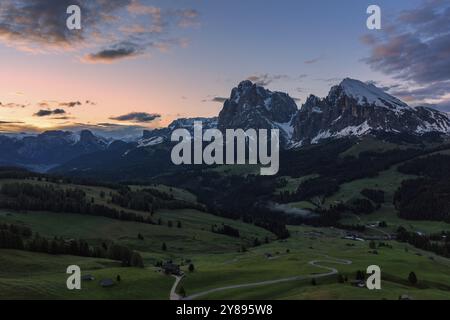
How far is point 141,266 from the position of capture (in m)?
183

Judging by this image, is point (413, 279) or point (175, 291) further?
point (413, 279)

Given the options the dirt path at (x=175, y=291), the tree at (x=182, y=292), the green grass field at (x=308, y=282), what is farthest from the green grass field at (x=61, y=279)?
the green grass field at (x=308, y=282)

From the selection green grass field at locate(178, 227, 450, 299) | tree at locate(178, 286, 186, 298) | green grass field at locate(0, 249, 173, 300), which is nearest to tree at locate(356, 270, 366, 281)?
green grass field at locate(178, 227, 450, 299)

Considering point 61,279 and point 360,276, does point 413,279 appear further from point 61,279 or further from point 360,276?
→ point 61,279

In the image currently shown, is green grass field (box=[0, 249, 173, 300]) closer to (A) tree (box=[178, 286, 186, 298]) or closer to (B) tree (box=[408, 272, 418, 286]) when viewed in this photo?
(A) tree (box=[178, 286, 186, 298])

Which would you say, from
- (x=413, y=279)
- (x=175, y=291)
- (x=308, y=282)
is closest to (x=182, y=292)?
(x=175, y=291)

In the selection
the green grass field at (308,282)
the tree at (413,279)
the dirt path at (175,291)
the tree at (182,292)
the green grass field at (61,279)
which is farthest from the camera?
the tree at (413,279)

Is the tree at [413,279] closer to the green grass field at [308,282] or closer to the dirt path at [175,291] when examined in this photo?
the green grass field at [308,282]

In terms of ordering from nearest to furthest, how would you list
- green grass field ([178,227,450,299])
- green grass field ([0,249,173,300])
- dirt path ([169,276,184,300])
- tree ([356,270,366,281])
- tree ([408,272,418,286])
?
green grass field ([0,249,173,300]) < green grass field ([178,227,450,299]) < dirt path ([169,276,184,300]) < tree ([356,270,366,281]) < tree ([408,272,418,286])

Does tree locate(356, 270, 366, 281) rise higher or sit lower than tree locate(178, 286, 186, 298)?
higher
